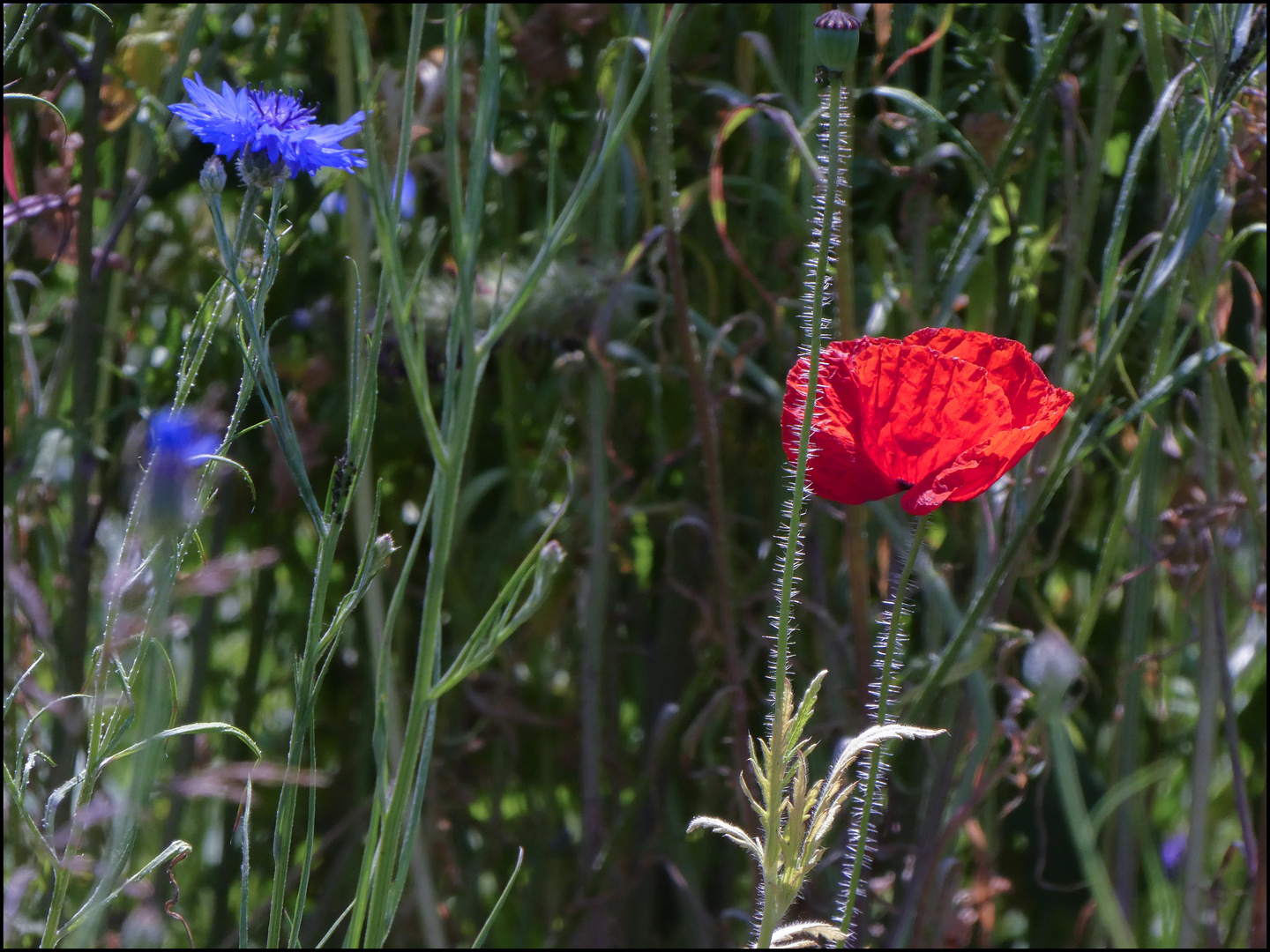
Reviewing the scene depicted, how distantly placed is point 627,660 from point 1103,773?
0.44 m

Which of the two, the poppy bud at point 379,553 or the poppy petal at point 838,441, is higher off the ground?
the poppy petal at point 838,441

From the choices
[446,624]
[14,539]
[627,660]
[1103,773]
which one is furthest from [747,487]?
[14,539]

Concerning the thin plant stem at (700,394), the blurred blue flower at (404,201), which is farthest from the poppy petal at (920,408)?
the blurred blue flower at (404,201)

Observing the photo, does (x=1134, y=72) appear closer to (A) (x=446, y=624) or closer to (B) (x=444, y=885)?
(A) (x=446, y=624)

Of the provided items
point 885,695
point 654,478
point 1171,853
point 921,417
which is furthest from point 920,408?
point 1171,853

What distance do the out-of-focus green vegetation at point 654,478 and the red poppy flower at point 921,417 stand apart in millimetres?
292

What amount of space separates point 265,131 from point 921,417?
26cm

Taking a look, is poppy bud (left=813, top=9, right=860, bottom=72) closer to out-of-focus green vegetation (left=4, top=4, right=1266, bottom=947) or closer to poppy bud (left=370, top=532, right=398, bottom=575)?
poppy bud (left=370, top=532, right=398, bottom=575)

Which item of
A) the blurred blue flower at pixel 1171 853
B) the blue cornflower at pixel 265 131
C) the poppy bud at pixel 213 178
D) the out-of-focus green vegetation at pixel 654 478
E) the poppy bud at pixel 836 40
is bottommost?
the blurred blue flower at pixel 1171 853

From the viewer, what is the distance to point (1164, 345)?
28.7 inches

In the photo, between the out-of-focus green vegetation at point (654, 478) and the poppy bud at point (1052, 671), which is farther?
the out-of-focus green vegetation at point (654, 478)

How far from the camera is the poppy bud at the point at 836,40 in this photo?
38 centimetres

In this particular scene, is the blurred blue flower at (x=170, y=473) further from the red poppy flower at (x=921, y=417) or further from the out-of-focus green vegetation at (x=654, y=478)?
the out-of-focus green vegetation at (x=654, y=478)

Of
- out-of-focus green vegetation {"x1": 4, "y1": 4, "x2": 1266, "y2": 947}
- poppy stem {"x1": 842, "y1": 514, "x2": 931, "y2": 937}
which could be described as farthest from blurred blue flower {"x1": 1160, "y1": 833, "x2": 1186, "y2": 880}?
poppy stem {"x1": 842, "y1": 514, "x2": 931, "y2": 937}
